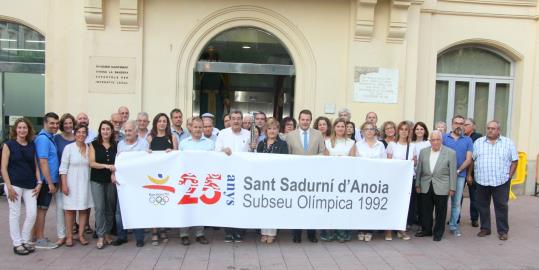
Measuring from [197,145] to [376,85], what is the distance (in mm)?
4846

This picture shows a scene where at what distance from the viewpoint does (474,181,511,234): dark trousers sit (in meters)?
6.96

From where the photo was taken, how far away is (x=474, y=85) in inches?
445

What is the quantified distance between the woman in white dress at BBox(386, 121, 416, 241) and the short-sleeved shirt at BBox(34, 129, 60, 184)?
4588mm

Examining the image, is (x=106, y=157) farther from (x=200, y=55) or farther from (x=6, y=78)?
(x=6, y=78)

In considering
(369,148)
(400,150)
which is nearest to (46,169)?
(369,148)

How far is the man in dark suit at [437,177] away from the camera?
6602 mm

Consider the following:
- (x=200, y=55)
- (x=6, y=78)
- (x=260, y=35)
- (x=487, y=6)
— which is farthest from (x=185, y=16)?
(x=487, y=6)

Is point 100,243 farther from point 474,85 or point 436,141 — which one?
point 474,85

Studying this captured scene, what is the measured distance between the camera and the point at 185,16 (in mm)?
9414

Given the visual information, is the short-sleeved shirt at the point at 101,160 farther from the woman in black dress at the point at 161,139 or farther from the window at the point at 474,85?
the window at the point at 474,85

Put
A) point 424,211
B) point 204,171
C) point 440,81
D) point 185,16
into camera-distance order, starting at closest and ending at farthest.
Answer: point 204,171
point 424,211
point 185,16
point 440,81

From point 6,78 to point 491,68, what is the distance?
11386 mm

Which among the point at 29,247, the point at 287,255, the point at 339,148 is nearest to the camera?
the point at 29,247

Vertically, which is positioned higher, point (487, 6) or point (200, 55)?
point (487, 6)
